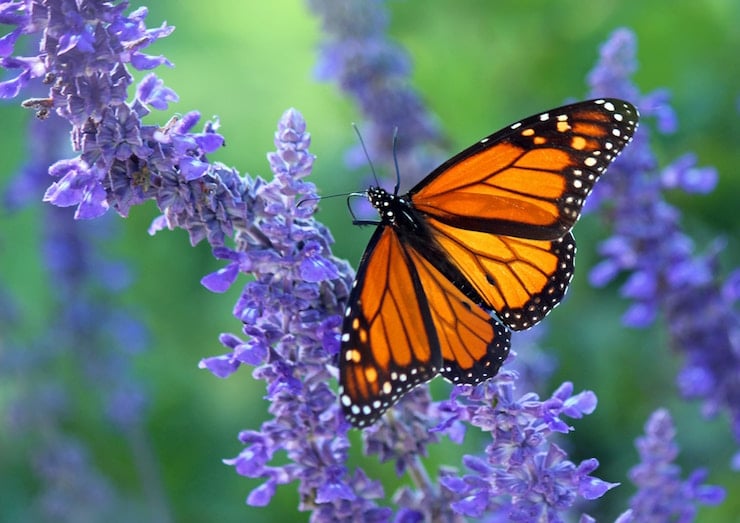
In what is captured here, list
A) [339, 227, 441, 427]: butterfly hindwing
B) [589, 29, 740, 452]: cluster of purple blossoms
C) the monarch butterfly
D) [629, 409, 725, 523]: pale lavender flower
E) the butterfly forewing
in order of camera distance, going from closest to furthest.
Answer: [339, 227, 441, 427]: butterfly hindwing → the monarch butterfly → the butterfly forewing → [629, 409, 725, 523]: pale lavender flower → [589, 29, 740, 452]: cluster of purple blossoms

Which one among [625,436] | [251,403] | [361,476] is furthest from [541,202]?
[251,403]

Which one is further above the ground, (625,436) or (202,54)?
(202,54)

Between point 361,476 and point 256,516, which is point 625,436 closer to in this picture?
point 256,516

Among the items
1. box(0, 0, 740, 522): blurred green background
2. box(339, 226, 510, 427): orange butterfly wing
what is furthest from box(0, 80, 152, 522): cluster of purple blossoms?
box(339, 226, 510, 427): orange butterfly wing

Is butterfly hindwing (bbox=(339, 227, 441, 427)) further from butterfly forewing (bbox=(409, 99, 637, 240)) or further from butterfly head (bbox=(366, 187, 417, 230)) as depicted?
butterfly forewing (bbox=(409, 99, 637, 240))

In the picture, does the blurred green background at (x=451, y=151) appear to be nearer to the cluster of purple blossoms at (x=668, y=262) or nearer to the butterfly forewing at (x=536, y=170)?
the cluster of purple blossoms at (x=668, y=262)

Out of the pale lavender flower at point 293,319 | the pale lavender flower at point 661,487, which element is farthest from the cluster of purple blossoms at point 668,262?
the pale lavender flower at point 293,319

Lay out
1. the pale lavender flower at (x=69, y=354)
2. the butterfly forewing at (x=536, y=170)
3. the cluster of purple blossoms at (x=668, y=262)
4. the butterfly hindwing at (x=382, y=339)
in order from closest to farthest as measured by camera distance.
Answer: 1. the butterfly hindwing at (x=382, y=339)
2. the butterfly forewing at (x=536, y=170)
3. the cluster of purple blossoms at (x=668, y=262)
4. the pale lavender flower at (x=69, y=354)
